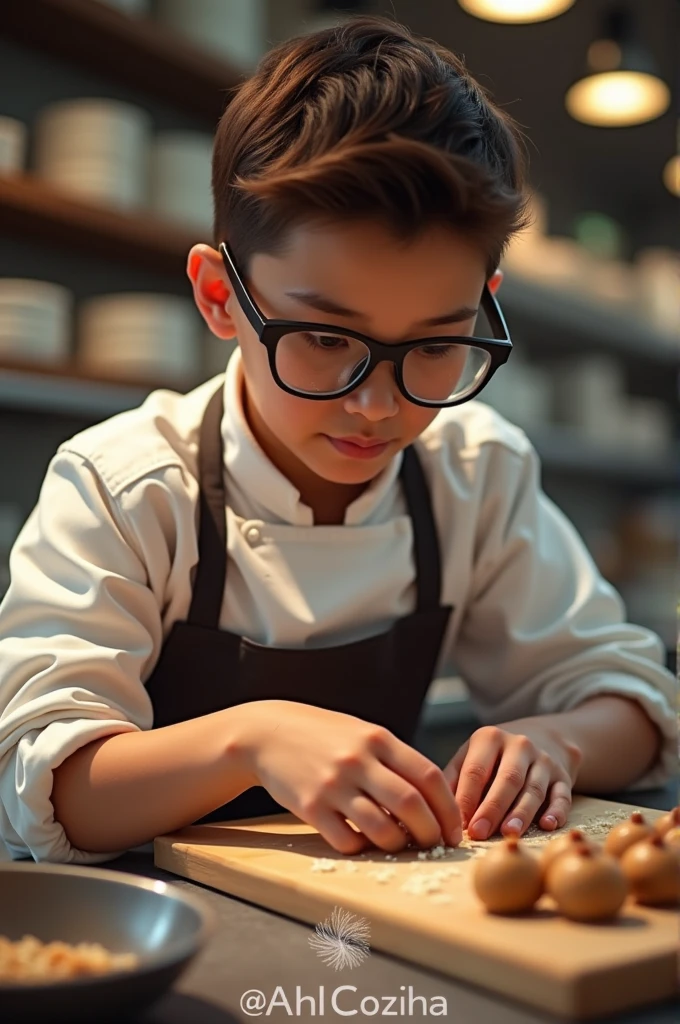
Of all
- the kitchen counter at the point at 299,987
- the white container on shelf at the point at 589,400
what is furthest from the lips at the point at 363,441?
the white container on shelf at the point at 589,400

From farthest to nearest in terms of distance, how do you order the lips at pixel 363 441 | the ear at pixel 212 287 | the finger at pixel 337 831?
1. the ear at pixel 212 287
2. the lips at pixel 363 441
3. the finger at pixel 337 831

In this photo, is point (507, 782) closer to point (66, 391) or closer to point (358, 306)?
point (358, 306)

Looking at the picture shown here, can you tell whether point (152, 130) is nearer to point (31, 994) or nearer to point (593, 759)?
point (593, 759)

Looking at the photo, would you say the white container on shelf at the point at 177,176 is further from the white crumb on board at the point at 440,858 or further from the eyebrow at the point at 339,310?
the white crumb on board at the point at 440,858

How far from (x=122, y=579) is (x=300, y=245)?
353mm

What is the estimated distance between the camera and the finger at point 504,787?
89 cm

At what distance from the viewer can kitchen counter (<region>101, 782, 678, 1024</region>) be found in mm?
587

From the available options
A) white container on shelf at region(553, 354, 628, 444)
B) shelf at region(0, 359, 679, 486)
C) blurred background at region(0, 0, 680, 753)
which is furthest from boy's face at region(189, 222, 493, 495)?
white container on shelf at region(553, 354, 628, 444)

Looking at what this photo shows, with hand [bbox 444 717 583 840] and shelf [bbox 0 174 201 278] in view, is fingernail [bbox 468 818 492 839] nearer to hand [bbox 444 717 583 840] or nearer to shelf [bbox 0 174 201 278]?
hand [bbox 444 717 583 840]

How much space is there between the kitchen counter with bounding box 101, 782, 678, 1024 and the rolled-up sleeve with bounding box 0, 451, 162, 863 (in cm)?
26

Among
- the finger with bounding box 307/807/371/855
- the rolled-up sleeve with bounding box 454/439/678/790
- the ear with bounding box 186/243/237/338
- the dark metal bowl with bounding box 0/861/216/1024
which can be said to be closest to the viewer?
the dark metal bowl with bounding box 0/861/216/1024

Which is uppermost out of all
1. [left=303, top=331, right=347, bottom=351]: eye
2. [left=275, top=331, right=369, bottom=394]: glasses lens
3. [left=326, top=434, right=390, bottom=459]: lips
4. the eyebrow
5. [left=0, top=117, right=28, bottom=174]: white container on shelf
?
[left=0, top=117, right=28, bottom=174]: white container on shelf

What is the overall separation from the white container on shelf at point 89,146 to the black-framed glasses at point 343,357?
39.6 inches

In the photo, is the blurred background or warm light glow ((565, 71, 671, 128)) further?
warm light glow ((565, 71, 671, 128))
